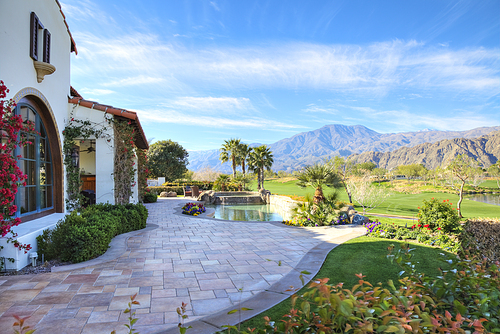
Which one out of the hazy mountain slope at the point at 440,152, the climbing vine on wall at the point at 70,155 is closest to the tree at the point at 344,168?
the climbing vine on wall at the point at 70,155

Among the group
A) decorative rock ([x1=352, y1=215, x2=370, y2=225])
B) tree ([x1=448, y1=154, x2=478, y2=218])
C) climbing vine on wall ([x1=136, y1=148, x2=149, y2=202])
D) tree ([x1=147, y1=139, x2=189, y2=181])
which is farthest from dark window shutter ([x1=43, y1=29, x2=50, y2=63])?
tree ([x1=147, y1=139, x2=189, y2=181])

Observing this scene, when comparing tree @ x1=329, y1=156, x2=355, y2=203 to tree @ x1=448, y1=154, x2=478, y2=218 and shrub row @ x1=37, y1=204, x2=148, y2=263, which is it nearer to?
tree @ x1=448, y1=154, x2=478, y2=218

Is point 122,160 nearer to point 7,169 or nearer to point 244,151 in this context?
point 7,169

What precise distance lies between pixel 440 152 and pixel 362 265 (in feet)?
592

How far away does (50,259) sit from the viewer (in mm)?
4711

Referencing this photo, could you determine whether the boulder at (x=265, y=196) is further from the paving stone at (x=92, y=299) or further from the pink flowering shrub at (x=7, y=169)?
the paving stone at (x=92, y=299)

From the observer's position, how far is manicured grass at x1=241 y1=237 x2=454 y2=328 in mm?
3113

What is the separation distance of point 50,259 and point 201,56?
16254mm

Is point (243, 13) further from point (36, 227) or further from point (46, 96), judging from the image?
point (36, 227)

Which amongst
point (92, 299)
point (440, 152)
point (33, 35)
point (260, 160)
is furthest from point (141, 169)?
point (440, 152)

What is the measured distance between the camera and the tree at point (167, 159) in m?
34.7

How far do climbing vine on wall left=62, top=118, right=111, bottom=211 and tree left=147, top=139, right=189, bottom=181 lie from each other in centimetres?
2733

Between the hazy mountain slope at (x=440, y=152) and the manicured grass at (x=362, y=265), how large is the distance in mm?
111655

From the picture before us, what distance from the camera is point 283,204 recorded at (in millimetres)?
16297
